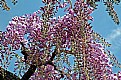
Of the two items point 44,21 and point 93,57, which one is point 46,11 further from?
point 93,57

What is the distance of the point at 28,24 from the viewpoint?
748cm

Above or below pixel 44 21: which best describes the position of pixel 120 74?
above

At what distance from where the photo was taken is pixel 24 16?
7684 mm

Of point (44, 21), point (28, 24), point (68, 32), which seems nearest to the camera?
point (44, 21)

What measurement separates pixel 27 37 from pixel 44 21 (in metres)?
4.54

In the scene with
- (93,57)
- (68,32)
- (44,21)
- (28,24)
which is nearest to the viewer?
(44,21)

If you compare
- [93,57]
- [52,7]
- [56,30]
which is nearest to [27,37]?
[56,30]

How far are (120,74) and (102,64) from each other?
19.0 inches

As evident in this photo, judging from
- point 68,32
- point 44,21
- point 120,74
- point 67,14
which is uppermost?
point 67,14

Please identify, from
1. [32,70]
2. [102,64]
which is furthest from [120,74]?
[32,70]

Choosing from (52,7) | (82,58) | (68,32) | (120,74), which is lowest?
(82,58)

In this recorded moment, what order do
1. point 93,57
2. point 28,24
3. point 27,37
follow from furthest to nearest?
point 28,24, point 27,37, point 93,57

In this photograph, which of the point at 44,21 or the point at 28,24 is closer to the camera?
the point at 44,21

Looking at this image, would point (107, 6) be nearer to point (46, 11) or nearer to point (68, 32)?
point (46, 11)
